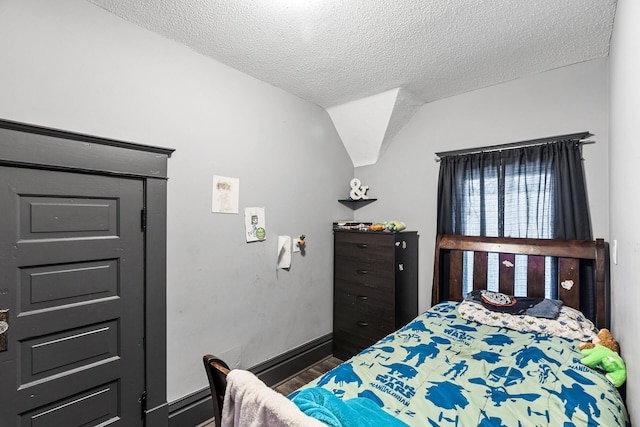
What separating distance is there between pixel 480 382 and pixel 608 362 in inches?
27.8

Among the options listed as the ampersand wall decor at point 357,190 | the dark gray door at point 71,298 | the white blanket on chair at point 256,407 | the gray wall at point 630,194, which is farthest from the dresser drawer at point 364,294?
the white blanket on chair at point 256,407

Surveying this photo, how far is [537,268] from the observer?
2.38 m

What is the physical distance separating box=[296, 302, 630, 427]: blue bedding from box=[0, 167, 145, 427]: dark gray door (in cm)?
128

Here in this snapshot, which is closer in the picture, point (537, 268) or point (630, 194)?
point (630, 194)

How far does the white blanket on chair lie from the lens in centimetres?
82

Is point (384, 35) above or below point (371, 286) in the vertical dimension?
above

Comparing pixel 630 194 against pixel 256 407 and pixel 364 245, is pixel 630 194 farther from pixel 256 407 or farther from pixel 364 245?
pixel 364 245

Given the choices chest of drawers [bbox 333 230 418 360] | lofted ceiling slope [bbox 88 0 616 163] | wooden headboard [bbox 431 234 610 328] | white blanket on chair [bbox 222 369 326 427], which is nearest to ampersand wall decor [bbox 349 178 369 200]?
chest of drawers [bbox 333 230 418 360]

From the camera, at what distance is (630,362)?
132cm

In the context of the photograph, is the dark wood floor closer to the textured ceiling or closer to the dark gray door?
the dark gray door

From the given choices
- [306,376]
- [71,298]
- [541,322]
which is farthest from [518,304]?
[71,298]

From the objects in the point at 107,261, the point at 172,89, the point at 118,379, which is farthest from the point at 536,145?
the point at 118,379

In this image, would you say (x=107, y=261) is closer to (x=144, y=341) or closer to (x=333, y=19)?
(x=144, y=341)

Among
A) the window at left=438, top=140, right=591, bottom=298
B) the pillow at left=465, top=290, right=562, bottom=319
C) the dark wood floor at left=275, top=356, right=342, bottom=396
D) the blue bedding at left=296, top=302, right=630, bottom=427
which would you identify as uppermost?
the window at left=438, top=140, right=591, bottom=298
